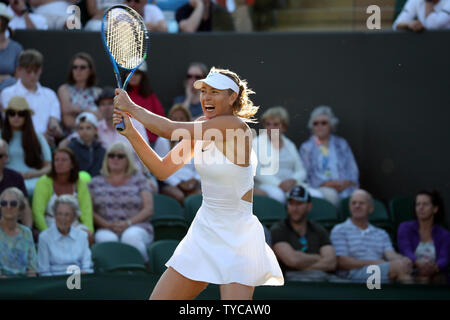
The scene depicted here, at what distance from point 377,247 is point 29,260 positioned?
276cm

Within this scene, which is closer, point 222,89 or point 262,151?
point 222,89

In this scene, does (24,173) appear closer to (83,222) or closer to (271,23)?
(83,222)

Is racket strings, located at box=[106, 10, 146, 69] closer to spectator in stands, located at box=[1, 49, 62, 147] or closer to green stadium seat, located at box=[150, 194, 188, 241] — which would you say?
green stadium seat, located at box=[150, 194, 188, 241]

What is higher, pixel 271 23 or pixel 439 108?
pixel 271 23

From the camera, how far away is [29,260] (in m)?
6.20

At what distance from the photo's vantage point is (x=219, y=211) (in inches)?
163

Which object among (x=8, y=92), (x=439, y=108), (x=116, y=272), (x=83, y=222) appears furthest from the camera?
(x=439, y=108)

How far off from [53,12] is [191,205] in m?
2.73

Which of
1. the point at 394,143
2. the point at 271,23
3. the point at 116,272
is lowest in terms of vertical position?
the point at 116,272

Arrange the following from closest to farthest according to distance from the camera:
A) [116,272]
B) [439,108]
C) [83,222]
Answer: [116,272]
[83,222]
[439,108]

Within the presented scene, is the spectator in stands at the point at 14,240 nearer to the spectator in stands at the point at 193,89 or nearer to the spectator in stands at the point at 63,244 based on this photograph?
the spectator in stands at the point at 63,244

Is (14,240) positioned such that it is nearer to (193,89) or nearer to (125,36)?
(125,36)

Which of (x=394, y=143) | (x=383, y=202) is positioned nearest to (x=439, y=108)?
(x=394, y=143)

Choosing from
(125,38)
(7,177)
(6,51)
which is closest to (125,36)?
(125,38)
